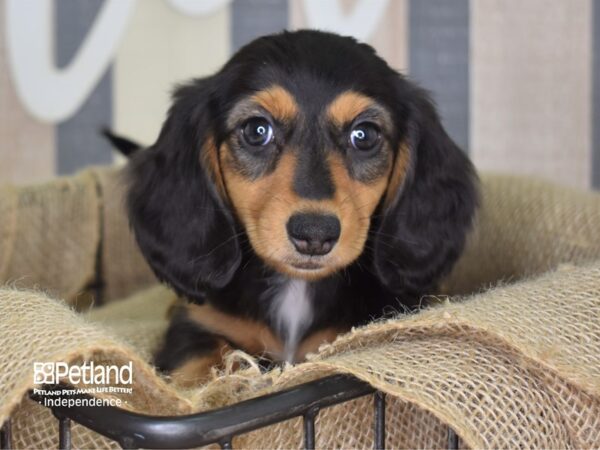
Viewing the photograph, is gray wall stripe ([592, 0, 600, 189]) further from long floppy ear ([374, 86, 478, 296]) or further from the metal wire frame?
the metal wire frame

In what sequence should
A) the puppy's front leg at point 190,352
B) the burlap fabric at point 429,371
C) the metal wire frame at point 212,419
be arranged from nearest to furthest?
Result: 1. the metal wire frame at point 212,419
2. the burlap fabric at point 429,371
3. the puppy's front leg at point 190,352

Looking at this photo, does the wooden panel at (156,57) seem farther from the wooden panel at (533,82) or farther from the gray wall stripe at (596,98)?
the gray wall stripe at (596,98)

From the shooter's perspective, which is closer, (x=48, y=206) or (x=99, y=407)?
(x=99, y=407)

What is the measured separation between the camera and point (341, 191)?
1.17m

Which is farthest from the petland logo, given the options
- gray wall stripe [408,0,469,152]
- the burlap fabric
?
gray wall stripe [408,0,469,152]

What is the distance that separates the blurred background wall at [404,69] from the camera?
7.47 ft

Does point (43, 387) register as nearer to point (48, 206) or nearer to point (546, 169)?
point (48, 206)

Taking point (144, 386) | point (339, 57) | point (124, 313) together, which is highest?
point (339, 57)

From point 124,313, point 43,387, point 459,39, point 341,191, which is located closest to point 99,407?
point 43,387

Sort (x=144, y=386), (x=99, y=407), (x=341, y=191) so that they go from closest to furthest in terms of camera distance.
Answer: (x=99, y=407) < (x=144, y=386) < (x=341, y=191)

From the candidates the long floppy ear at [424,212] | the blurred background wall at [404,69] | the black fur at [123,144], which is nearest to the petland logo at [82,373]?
the long floppy ear at [424,212]

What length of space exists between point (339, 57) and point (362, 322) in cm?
37

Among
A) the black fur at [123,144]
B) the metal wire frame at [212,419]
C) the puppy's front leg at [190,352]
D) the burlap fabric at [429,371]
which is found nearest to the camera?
the metal wire frame at [212,419]

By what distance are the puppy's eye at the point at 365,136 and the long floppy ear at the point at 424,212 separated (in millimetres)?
75
